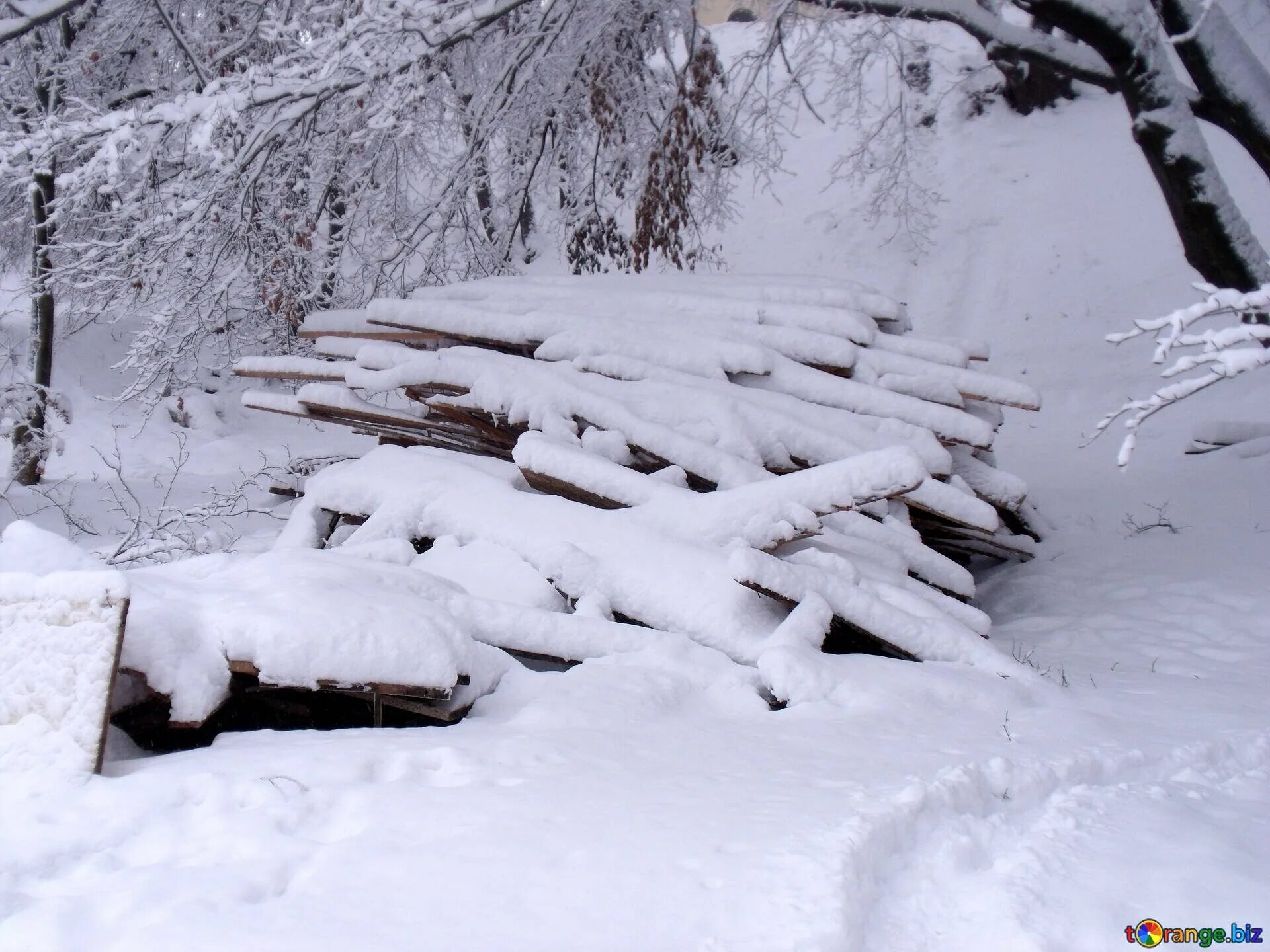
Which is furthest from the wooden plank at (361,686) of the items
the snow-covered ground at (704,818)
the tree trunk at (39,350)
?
the tree trunk at (39,350)

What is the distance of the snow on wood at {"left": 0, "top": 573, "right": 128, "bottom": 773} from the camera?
2.30m

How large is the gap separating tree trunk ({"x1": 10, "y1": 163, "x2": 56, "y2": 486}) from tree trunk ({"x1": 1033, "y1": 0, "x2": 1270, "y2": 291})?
23.6ft

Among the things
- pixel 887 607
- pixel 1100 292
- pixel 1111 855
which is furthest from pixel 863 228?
pixel 1111 855

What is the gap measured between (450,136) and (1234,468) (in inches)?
267

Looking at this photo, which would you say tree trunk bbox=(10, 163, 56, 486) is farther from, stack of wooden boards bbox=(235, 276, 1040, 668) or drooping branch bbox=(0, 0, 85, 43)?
stack of wooden boards bbox=(235, 276, 1040, 668)

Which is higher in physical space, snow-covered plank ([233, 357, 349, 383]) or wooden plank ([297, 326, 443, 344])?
wooden plank ([297, 326, 443, 344])

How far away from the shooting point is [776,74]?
19.7m

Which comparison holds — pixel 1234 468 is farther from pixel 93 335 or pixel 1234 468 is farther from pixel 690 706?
pixel 93 335

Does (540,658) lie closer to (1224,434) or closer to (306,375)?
(306,375)

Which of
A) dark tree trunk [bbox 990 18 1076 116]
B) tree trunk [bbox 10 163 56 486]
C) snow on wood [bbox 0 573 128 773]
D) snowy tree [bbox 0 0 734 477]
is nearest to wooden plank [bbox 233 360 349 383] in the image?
snowy tree [bbox 0 0 734 477]

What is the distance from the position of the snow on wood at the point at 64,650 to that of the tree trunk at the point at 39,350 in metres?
5.14

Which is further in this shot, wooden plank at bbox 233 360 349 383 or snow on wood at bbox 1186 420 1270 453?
snow on wood at bbox 1186 420 1270 453
